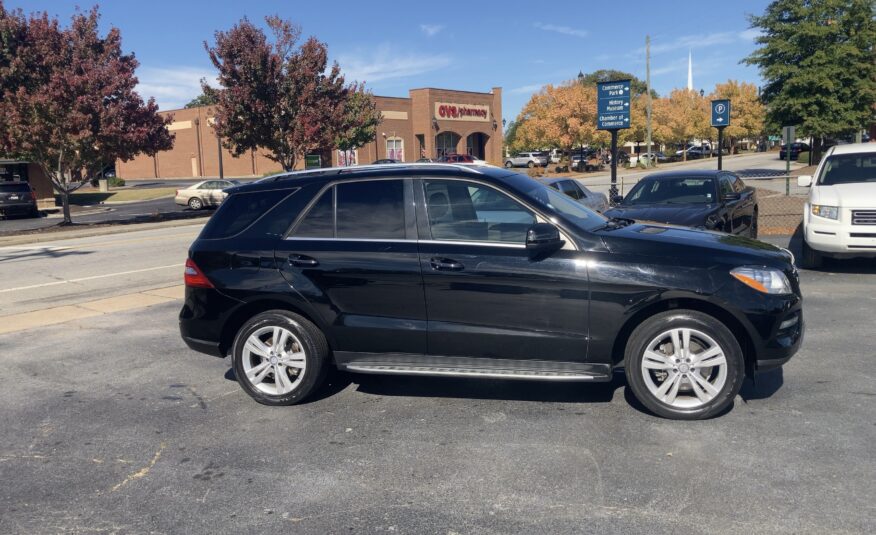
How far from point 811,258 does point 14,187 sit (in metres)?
29.3

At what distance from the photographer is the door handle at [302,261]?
5.39 m

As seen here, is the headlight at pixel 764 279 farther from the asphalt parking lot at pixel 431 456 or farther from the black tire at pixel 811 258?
the black tire at pixel 811 258

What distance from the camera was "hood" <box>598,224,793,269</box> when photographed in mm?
4875

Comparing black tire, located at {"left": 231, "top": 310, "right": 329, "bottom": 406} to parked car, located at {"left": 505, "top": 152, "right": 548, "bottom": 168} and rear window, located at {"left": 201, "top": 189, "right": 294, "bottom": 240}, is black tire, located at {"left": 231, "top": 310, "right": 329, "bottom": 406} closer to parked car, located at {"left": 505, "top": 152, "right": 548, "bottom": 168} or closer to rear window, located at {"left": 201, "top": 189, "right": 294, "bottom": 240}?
rear window, located at {"left": 201, "top": 189, "right": 294, "bottom": 240}

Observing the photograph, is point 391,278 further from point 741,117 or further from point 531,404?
point 741,117

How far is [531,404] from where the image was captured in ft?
17.7

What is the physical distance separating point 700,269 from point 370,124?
155ft

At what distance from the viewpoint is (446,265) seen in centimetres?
513

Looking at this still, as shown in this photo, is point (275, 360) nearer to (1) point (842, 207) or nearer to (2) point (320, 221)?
(2) point (320, 221)

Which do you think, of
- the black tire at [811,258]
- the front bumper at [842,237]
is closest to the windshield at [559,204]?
the front bumper at [842,237]

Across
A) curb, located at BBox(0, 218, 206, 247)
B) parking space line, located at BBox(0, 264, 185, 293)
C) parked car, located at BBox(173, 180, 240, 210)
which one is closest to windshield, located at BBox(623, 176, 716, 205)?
parking space line, located at BBox(0, 264, 185, 293)

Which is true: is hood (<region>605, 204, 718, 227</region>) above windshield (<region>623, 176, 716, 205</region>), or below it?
below

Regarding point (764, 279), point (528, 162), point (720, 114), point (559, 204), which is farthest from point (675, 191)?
point (528, 162)

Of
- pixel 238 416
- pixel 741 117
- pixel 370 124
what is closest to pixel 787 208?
pixel 238 416
